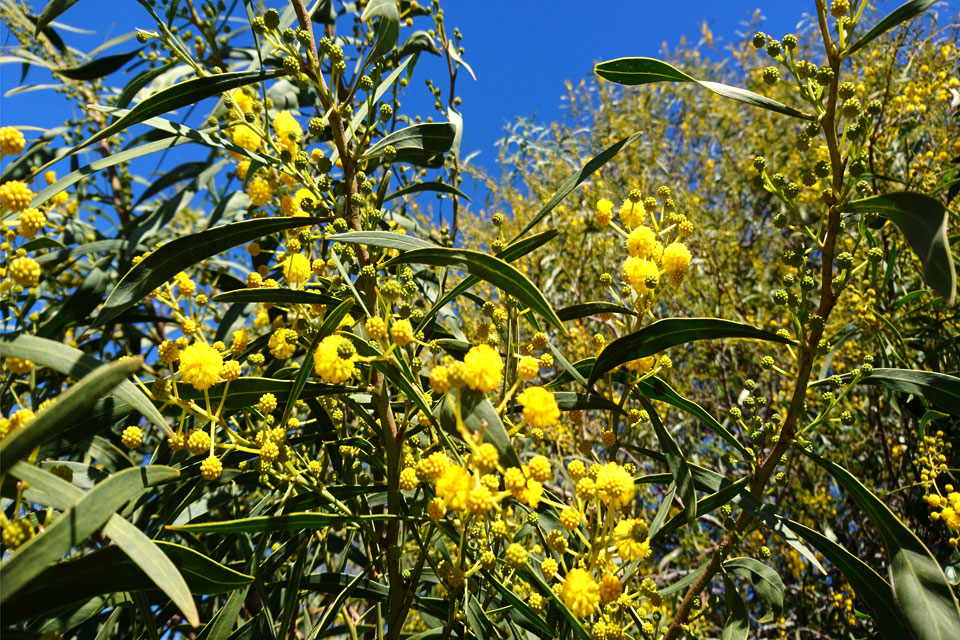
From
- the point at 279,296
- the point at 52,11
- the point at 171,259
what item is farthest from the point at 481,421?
the point at 52,11

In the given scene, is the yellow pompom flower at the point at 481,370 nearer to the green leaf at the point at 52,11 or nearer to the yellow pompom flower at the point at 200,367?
the yellow pompom flower at the point at 200,367

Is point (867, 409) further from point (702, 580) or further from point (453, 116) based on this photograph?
point (453, 116)

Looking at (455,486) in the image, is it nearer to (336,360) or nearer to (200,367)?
(336,360)

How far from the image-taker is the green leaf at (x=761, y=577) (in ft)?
3.97

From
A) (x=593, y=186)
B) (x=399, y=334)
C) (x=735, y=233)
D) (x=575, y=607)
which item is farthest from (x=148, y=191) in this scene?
(x=735, y=233)

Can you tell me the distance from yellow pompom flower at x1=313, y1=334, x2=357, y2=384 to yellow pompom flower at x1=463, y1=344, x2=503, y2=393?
0.18m

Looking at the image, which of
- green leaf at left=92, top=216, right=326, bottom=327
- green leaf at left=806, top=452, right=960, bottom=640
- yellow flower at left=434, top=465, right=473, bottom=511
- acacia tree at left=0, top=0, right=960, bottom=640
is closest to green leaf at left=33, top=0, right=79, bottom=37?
acacia tree at left=0, top=0, right=960, bottom=640

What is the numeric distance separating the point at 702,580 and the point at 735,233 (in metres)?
3.41

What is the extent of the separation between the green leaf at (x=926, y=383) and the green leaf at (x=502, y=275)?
577 millimetres

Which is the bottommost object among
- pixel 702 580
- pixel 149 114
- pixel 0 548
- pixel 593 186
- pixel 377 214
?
pixel 702 580

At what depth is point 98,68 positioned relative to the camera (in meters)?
1.60

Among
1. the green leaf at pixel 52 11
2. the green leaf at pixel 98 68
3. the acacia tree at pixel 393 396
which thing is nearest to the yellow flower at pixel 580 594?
the acacia tree at pixel 393 396

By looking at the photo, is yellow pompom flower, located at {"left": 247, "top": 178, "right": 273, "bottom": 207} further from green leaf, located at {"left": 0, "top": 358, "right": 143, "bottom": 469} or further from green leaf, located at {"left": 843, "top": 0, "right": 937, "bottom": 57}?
green leaf, located at {"left": 843, "top": 0, "right": 937, "bottom": 57}

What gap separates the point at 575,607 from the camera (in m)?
0.96
